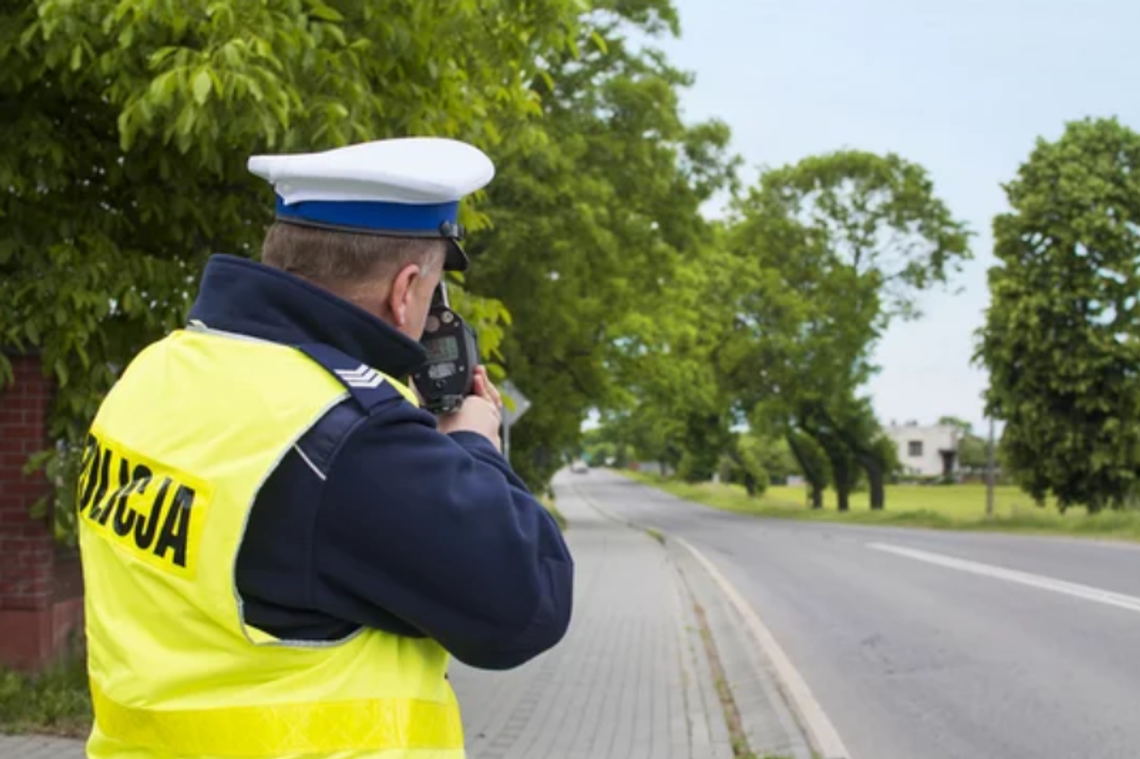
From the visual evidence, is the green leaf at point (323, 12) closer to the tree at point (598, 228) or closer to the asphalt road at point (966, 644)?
the asphalt road at point (966, 644)

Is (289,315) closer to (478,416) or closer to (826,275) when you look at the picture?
(478,416)

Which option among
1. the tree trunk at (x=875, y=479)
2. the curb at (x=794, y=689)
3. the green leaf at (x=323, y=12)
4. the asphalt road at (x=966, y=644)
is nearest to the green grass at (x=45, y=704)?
the green leaf at (x=323, y=12)

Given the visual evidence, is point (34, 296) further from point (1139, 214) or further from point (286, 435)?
point (1139, 214)

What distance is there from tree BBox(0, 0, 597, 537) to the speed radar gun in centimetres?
299

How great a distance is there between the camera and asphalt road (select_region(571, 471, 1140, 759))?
25.2 feet

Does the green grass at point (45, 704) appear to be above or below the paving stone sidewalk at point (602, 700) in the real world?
above

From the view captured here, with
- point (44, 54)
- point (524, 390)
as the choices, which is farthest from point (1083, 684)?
point (524, 390)

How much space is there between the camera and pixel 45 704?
6.59m

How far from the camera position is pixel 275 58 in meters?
4.97

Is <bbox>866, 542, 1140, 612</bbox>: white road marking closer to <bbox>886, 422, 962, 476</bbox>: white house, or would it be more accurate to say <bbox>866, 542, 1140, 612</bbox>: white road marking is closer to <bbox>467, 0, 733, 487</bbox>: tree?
<bbox>467, 0, 733, 487</bbox>: tree

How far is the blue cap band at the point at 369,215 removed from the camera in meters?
1.78

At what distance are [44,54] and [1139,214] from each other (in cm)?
3392

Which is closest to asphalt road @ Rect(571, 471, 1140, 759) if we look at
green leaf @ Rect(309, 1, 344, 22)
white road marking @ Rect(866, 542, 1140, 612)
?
white road marking @ Rect(866, 542, 1140, 612)

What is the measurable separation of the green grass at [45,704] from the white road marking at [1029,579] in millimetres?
9856
